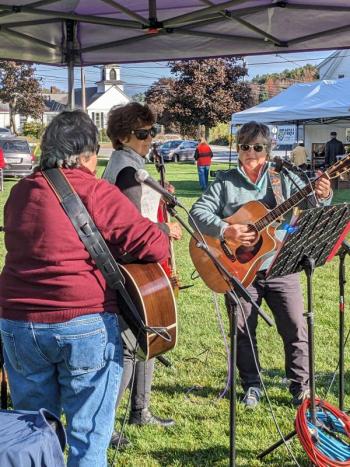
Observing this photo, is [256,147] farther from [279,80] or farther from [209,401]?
[279,80]

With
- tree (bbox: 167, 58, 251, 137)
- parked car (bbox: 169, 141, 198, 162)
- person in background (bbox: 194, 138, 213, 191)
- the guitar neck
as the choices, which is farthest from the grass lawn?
tree (bbox: 167, 58, 251, 137)

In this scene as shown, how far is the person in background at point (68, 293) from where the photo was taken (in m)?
2.35

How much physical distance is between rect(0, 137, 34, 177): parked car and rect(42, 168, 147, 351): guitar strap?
1950cm

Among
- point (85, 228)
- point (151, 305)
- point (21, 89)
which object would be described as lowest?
point (151, 305)

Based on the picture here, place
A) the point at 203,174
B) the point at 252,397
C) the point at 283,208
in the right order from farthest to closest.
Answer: the point at 203,174 < the point at 252,397 < the point at 283,208

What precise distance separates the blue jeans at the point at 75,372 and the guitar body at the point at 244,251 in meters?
1.51

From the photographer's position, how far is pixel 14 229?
2.41m

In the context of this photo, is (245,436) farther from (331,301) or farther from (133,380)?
(331,301)

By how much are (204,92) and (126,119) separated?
121ft

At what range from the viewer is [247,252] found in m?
3.96

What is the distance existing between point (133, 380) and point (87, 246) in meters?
1.49

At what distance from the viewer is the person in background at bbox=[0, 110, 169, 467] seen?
2348 millimetres

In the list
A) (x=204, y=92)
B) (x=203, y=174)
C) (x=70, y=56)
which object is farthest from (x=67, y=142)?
(x=204, y=92)

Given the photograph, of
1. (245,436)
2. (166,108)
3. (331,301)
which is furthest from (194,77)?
(245,436)
